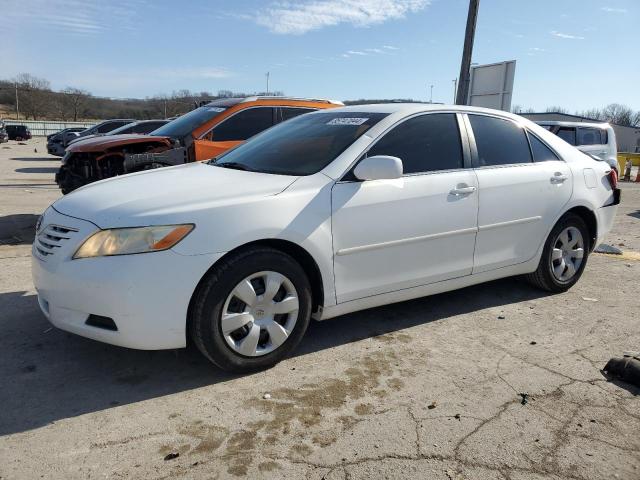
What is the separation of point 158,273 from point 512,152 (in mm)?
3161

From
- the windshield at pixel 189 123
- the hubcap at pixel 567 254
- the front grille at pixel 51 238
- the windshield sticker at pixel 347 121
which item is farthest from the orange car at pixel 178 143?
the hubcap at pixel 567 254

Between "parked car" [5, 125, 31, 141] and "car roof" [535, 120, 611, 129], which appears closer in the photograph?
"car roof" [535, 120, 611, 129]

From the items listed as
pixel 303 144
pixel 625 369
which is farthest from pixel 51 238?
pixel 625 369

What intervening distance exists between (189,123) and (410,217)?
15.9 feet

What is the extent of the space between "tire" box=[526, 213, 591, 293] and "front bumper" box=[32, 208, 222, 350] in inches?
125

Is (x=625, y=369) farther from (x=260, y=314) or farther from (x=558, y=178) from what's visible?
(x=260, y=314)

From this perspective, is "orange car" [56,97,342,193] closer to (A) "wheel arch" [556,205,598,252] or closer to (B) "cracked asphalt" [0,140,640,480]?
(B) "cracked asphalt" [0,140,640,480]

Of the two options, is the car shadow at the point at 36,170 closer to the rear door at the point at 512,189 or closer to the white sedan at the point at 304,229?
the white sedan at the point at 304,229

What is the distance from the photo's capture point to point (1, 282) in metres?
4.90

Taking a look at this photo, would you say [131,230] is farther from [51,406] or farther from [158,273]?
[51,406]

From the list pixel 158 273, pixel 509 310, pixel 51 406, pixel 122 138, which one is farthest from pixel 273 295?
pixel 122 138

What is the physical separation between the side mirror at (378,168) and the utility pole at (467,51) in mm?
10412

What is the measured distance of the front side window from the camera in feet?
24.0

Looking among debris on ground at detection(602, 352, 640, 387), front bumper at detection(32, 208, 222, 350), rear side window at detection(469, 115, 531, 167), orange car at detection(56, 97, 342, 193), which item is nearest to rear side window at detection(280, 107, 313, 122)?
orange car at detection(56, 97, 342, 193)
